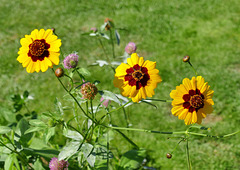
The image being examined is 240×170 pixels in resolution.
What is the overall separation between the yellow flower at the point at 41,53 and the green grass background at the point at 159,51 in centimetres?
81

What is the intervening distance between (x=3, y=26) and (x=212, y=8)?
3.19 metres

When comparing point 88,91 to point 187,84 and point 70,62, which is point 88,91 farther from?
point 187,84

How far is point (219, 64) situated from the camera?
135 inches

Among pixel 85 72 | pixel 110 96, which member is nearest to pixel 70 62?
pixel 85 72

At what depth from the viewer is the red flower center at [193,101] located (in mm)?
1390

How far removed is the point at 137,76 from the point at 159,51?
94.0 inches

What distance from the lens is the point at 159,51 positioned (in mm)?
3715

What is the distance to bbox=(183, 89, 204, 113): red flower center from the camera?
4.56ft

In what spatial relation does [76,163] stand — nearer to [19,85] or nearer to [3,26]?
[19,85]

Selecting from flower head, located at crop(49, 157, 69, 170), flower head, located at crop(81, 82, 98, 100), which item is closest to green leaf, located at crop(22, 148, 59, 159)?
flower head, located at crop(49, 157, 69, 170)

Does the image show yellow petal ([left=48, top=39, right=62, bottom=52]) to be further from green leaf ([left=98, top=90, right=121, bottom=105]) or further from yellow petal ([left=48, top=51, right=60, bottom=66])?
green leaf ([left=98, top=90, right=121, bottom=105])

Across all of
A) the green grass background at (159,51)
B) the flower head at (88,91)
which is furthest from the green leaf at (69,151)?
the green grass background at (159,51)

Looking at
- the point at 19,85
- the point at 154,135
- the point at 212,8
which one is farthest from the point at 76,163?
the point at 212,8

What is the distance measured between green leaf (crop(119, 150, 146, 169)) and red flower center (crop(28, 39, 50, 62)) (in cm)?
108
